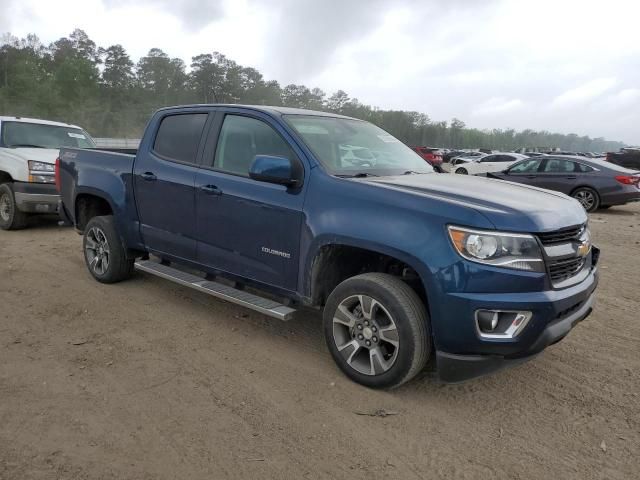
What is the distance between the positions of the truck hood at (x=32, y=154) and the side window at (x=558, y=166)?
1155cm

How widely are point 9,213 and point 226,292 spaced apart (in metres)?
5.91

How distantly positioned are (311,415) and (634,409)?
2025 millimetres

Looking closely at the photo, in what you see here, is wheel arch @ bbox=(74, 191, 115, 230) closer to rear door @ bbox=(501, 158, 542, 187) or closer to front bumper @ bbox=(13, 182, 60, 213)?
front bumper @ bbox=(13, 182, 60, 213)

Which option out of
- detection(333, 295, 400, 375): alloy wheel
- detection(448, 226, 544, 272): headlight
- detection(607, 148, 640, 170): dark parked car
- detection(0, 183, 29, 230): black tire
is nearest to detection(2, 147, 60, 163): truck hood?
detection(0, 183, 29, 230): black tire

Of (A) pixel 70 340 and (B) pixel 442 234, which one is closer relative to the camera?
(B) pixel 442 234

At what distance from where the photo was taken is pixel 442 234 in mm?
2834

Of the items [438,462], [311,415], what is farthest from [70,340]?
[438,462]

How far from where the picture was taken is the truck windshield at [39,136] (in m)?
8.22

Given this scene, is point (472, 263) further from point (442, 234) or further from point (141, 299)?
point (141, 299)

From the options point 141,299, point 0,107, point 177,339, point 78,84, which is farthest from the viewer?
point 78,84

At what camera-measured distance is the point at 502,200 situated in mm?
3078

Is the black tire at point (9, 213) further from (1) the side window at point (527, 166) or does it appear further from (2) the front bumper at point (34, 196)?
Answer: (1) the side window at point (527, 166)

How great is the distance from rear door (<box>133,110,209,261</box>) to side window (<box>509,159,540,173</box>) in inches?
445

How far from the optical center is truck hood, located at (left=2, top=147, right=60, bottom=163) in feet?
25.0
